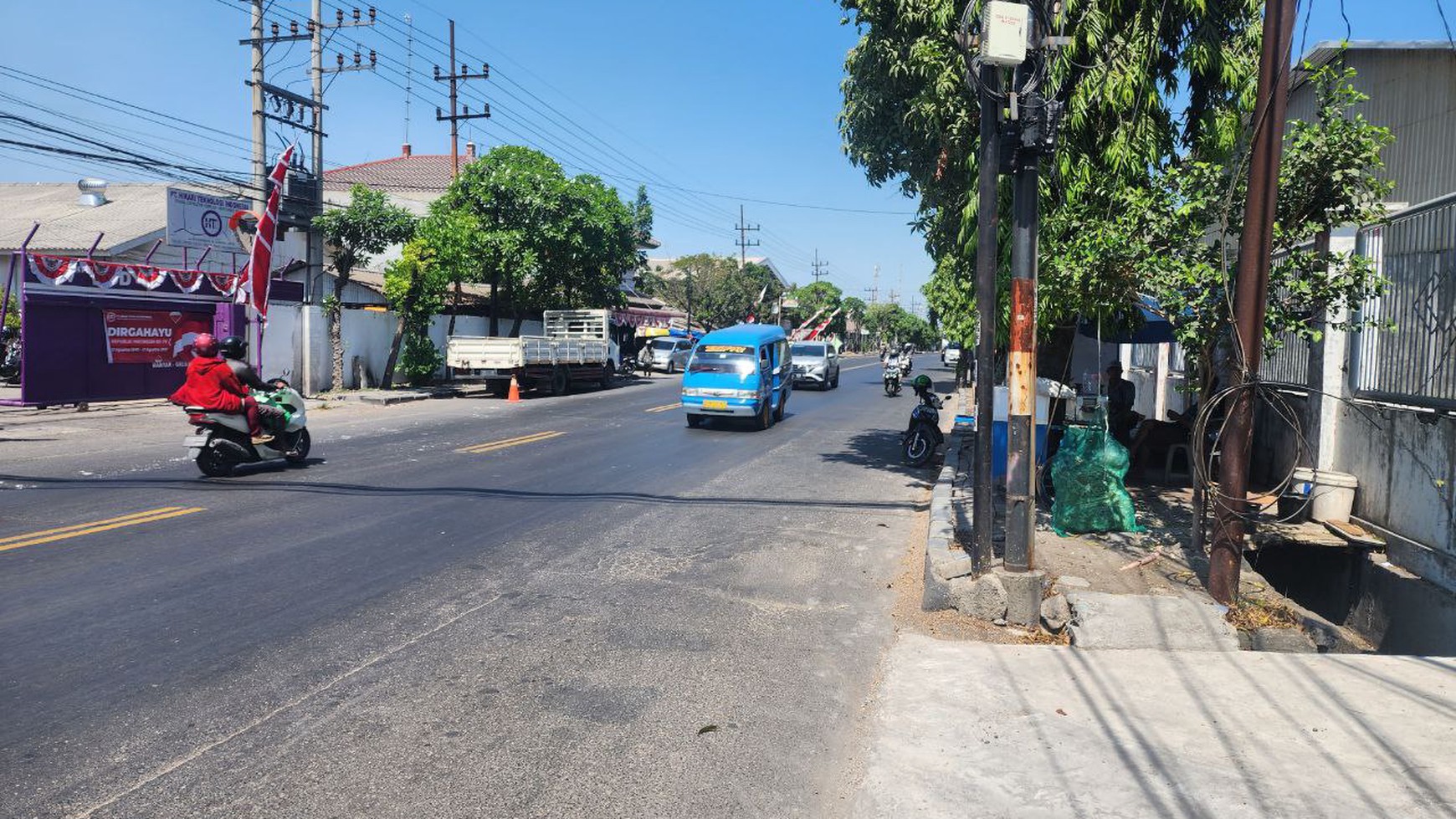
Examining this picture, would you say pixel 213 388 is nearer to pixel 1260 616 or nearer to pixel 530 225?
pixel 1260 616

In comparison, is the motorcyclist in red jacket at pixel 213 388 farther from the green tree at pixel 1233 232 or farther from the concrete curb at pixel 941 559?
the green tree at pixel 1233 232

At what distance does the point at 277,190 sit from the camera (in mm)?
19703

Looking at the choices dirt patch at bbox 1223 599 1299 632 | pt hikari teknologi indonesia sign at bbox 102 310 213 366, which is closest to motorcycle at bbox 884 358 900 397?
pt hikari teknologi indonesia sign at bbox 102 310 213 366

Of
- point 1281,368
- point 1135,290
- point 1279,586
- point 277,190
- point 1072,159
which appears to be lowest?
point 1279,586

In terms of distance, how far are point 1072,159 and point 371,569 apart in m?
7.48

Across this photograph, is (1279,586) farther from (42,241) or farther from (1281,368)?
(42,241)

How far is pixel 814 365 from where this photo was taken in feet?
106

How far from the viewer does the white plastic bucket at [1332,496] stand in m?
7.98

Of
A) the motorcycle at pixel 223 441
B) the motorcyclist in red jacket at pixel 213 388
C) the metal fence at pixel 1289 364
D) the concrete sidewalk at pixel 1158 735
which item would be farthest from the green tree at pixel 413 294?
the concrete sidewalk at pixel 1158 735

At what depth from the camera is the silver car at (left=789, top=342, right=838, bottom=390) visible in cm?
3225

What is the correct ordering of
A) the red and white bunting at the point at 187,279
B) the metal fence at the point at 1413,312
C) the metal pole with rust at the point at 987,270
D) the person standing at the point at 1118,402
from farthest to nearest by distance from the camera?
the red and white bunting at the point at 187,279 < the person standing at the point at 1118,402 < the metal fence at the point at 1413,312 < the metal pole with rust at the point at 987,270

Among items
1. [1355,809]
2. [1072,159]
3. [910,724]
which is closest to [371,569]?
[910,724]

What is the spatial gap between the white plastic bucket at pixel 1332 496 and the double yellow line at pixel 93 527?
10468 mm

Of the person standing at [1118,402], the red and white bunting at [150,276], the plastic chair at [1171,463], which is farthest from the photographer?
the red and white bunting at [150,276]
